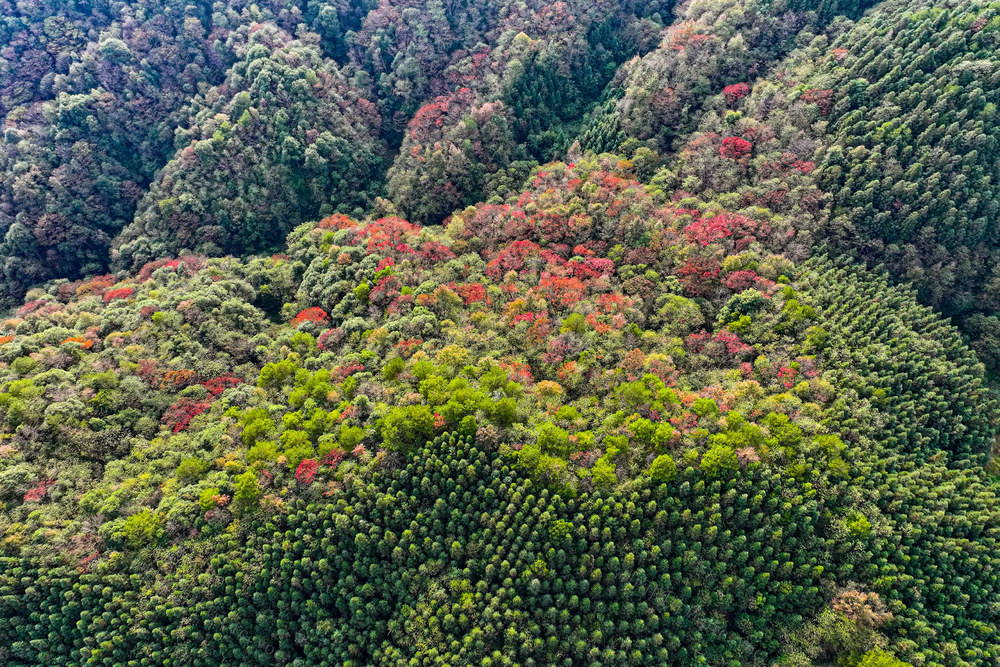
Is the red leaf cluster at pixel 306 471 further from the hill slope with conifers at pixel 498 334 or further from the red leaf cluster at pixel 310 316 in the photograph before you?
the red leaf cluster at pixel 310 316

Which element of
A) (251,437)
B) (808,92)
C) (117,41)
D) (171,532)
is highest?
(808,92)

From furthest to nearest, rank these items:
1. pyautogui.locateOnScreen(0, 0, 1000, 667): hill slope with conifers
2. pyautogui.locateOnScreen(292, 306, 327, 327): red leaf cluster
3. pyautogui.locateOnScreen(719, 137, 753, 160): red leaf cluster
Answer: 1. pyautogui.locateOnScreen(719, 137, 753, 160): red leaf cluster
2. pyautogui.locateOnScreen(292, 306, 327, 327): red leaf cluster
3. pyautogui.locateOnScreen(0, 0, 1000, 667): hill slope with conifers

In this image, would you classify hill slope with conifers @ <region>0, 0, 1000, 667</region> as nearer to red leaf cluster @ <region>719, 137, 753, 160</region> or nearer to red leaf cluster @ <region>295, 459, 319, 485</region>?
red leaf cluster @ <region>295, 459, 319, 485</region>


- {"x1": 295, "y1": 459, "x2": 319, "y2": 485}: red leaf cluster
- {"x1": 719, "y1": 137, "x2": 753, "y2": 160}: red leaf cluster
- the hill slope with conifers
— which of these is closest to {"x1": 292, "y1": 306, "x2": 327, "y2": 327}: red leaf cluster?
the hill slope with conifers

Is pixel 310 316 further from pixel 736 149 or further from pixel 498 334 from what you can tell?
pixel 736 149

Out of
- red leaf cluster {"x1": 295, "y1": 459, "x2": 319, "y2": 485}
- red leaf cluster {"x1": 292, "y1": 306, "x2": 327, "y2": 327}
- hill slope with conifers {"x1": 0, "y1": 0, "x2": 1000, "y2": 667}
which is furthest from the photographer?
red leaf cluster {"x1": 292, "y1": 306, "x2": 327, "y2": 327}

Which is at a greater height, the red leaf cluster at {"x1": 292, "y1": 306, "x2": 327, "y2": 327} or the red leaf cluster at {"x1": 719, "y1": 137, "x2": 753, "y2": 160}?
the red leaf cluster at {"x1": 719, "y1": 137, "x2": 753, "y2": 160}

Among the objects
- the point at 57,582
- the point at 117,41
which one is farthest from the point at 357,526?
the point at 117,41

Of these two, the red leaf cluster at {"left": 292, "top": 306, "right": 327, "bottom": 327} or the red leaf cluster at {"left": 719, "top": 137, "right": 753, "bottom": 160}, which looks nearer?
the red leaf cluster at {"left": 292, "top": 306, "right": 327, "bottom": 327}

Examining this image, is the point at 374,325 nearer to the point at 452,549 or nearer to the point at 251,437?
the point at 251,437
